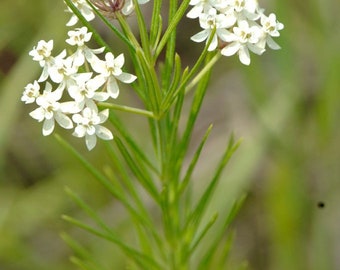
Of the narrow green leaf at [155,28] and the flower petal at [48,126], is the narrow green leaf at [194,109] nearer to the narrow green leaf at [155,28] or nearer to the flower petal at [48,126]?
the narrow green leaf at [155,28]

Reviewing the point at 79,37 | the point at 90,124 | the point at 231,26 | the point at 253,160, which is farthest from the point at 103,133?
the point at 253,160

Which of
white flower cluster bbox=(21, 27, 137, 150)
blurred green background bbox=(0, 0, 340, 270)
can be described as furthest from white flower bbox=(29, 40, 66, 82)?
blurred green background bbox=(0, 0, 340, 270)

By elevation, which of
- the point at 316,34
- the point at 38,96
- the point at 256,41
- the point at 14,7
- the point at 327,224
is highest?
the point at 14,7

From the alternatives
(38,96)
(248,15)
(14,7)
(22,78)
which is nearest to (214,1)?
(248,15)

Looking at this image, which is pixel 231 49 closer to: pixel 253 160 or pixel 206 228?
pixel 206 228

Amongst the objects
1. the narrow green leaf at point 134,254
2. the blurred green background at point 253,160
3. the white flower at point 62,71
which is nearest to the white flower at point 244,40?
the white flower at point 62,71

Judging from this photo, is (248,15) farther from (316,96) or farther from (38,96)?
(316,96)

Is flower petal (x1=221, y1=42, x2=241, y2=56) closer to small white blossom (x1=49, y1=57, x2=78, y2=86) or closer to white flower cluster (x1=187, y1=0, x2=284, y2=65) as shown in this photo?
white flower cluster (x1=187, y1=0, x2=284, y2=65)
